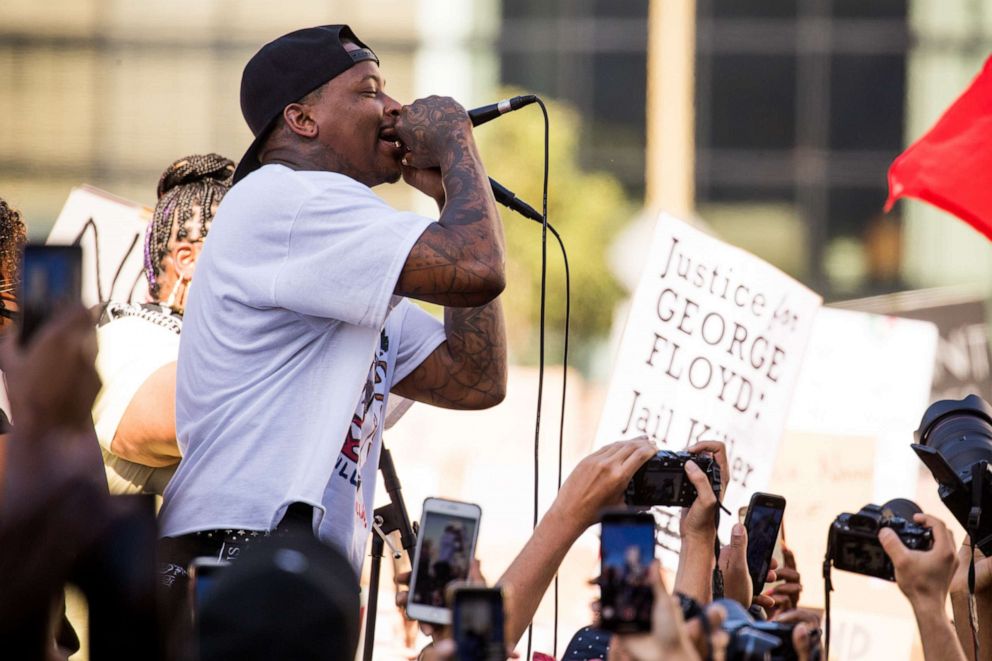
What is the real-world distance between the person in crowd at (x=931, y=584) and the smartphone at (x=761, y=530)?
0.66 m

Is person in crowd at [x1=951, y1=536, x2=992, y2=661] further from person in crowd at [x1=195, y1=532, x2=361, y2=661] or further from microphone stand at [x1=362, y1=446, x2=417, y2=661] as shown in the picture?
person in crowd at [x1=195, y1=532, x2=361, y2=661]

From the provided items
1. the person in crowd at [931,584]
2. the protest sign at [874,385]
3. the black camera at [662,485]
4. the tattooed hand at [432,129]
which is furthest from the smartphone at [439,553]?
the protest sign at [874,385]

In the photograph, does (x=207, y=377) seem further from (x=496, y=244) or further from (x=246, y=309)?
(x=496, y=244)

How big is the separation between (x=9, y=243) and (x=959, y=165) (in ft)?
8.54

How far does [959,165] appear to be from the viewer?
425 centimetres

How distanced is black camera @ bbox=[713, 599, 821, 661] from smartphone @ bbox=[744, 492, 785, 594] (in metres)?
0.94

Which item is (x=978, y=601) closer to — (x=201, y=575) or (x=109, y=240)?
(x=201, y=575)

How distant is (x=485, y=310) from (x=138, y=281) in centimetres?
158

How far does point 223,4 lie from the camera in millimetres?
16172

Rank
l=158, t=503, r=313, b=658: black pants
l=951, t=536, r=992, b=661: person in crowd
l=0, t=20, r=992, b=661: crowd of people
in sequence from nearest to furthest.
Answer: l=0, t=20, r=992, b=661: crowd of people, l=158, t=503, r=313, b=658: black pants, l=951, t=536, r=992, b=661: person in crowd

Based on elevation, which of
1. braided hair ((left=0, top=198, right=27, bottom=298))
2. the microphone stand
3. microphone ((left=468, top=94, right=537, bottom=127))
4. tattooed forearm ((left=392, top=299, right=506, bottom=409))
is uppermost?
microphone ((left=468, top=94, right=537, bottom=127))

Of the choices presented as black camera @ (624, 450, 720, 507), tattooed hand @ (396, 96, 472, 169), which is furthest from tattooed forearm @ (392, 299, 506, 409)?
black camera @ (624, 450, 720, 507)

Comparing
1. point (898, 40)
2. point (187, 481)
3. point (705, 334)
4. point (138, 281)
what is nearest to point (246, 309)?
point (187, 481)

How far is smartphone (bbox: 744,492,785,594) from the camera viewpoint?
117 inches
